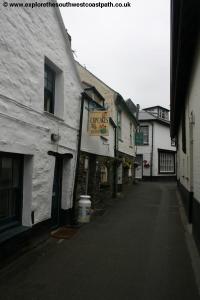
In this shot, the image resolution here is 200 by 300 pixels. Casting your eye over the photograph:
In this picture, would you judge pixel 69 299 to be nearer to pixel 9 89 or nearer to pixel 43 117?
pixel 9 89

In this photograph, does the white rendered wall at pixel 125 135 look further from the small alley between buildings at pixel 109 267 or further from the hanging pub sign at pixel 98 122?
the small alley between buildings at pixel 109 267

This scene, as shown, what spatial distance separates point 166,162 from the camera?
34.6 metres

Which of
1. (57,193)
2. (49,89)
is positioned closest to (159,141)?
(57,193)

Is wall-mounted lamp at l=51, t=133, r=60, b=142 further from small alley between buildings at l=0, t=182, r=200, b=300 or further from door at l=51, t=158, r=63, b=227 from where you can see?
small alley between buildings at l=0, t=182, r=200, b=300

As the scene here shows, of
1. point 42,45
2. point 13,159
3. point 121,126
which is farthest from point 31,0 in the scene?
point 121,126

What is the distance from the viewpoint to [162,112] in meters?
39.5

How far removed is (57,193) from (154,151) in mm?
23954

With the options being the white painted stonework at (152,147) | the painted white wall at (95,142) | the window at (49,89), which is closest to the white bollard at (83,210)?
the painted white wall at (95,142)

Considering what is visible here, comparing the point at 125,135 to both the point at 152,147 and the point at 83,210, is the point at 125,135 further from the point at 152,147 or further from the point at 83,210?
the point at 83,210

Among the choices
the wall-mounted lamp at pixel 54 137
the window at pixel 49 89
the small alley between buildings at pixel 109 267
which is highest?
the window at pixel 49 89

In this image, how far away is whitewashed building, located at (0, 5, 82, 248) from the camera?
6.49m

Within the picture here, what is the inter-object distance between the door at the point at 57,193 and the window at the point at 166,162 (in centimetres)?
2433

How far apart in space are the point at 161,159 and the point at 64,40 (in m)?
25.8

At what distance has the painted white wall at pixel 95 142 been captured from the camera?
11398 mm
